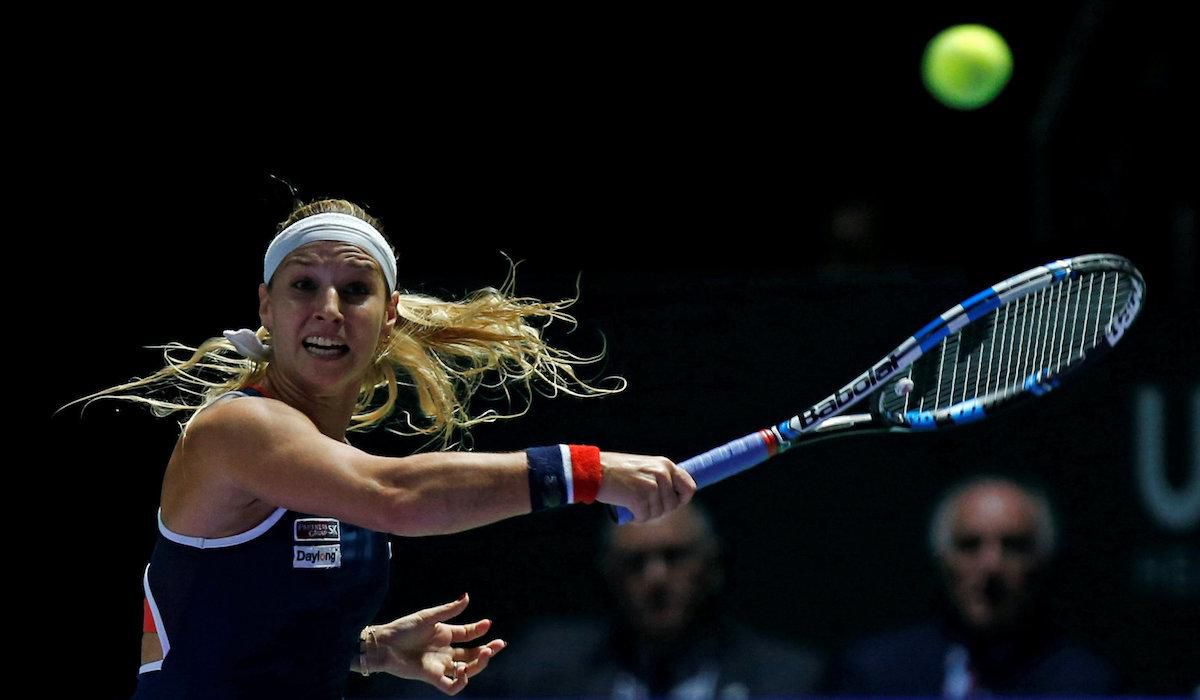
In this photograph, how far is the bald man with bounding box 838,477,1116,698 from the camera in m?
4.34

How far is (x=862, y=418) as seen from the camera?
10.1 ft

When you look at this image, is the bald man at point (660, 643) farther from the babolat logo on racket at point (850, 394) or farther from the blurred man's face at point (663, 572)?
the babolat logo on racket at point (850, 394)

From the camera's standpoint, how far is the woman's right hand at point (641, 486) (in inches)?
90.7

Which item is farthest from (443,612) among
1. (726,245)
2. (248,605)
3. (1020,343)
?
(726,245)

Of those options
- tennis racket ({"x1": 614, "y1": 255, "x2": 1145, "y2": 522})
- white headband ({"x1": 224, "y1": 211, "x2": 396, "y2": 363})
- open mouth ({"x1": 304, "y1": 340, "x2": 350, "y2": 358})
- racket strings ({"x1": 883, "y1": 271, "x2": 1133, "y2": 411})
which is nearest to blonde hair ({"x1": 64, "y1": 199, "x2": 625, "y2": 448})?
white headband ({"x1": 224, "y1": 211, "x2": 396, "y2": 363})

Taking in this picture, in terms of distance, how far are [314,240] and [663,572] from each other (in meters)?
2.04

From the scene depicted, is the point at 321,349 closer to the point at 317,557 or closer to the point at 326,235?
the point at 326,235

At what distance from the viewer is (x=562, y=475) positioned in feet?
7.41

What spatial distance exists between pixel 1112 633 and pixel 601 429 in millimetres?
1495

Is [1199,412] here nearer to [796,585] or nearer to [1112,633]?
[1112,633]

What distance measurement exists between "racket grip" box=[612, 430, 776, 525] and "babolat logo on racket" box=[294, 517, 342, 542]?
1.79 feet

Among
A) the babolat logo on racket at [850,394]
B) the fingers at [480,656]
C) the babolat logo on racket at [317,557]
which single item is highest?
the babolat logo on racket at [850,394]

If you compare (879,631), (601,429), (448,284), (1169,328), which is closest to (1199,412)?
(1169,328)

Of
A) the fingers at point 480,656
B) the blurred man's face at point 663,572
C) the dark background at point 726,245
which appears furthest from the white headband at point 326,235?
the blurred man's face at point 663,572
